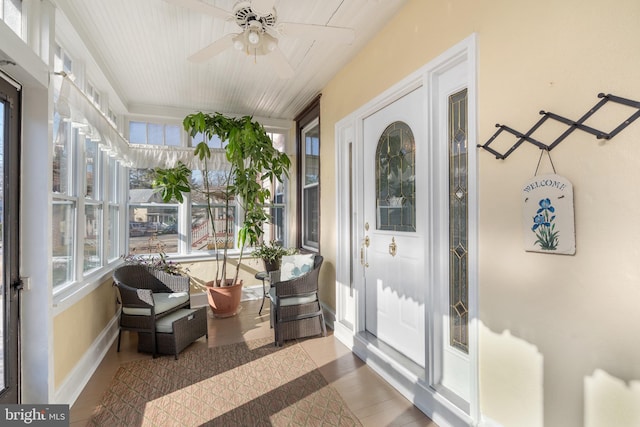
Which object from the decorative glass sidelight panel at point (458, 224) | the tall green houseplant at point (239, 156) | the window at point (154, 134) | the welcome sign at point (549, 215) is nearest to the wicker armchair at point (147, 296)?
the tall green houseplant at point (239, 156)

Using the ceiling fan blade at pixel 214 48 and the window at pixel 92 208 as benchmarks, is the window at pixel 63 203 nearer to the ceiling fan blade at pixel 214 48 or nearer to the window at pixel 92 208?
the window at pixel 92 208

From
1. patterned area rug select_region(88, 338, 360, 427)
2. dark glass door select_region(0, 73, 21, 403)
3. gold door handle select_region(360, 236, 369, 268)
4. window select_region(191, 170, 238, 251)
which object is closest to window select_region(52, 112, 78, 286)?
dark glass door select_region(0, 73, 21, 403)

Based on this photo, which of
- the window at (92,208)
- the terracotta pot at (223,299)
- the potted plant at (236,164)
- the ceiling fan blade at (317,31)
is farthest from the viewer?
the terracotta pot at (223,299)

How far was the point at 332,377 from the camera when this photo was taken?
2.50 meters

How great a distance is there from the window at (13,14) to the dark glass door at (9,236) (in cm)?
32

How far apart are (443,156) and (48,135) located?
2498 millimetres

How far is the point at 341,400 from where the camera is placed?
2.18 metres

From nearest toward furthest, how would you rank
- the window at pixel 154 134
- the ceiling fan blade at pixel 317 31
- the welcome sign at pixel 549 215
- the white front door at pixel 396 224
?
1. the welcome sign at pixel 549 215
2. the ceiling fan blade at pixel 317 31
3. the white front door at pixel 396 224
4. the window at pixel 154 134

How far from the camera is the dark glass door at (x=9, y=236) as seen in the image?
64.9 inches

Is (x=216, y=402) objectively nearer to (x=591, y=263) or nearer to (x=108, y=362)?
(x=108, y=362)

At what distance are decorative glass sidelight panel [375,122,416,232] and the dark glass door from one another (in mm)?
2500

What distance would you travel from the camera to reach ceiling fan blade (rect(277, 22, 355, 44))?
1.82 metres

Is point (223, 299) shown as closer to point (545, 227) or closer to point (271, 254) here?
point (271, 254)

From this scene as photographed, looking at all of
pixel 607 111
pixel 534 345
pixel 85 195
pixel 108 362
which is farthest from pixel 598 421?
pixel 85 195
